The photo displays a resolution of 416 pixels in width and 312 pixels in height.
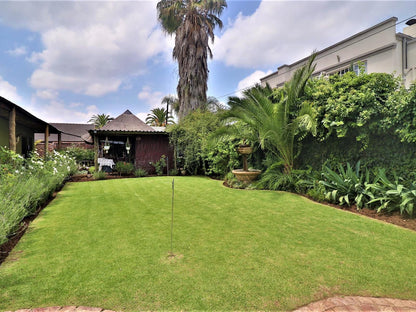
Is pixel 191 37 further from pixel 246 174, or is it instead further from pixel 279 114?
pixel 246 174

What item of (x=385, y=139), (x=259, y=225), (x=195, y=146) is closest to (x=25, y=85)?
(x=195, y=146)

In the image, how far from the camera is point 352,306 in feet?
7.12

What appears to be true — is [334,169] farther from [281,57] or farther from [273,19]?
[281,57]

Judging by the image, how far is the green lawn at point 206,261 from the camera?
2299 millimetres

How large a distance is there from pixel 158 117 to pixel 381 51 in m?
32.1

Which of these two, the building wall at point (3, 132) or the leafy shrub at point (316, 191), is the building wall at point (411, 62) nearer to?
the leafy shrub at point (316, 191)

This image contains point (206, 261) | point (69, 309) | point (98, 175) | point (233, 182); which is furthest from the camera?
point (98, 175)

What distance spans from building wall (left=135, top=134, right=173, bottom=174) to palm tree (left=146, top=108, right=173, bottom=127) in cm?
2291

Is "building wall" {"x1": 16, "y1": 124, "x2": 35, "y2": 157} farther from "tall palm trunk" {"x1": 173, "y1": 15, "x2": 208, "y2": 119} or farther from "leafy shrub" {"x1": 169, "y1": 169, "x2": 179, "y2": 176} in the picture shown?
"tall palm trunk" {"x1": 173, "y1": 15, "x2": 208, "y2": 119}

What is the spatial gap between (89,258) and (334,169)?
686cm

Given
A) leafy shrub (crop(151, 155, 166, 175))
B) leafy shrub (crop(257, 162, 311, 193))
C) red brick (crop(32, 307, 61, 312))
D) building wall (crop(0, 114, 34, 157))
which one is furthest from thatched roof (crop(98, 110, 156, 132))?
red brick (crop(32, 307, 61, 312))

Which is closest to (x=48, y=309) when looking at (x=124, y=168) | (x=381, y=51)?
(x=124, y=168)

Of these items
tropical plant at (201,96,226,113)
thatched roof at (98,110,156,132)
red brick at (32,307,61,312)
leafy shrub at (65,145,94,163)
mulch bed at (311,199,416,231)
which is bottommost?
red brick at (32,307,61,312)

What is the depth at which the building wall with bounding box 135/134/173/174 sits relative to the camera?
14719mm
